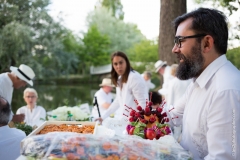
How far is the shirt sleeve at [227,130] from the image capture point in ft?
4.23

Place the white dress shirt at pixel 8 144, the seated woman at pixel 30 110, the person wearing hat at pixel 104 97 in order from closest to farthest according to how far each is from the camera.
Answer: the white dress shirt at pixel 8 144, the seated woman at pixel 30 110, the person wearing hat at pixel 104 97

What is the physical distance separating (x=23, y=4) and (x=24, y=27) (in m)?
1.01

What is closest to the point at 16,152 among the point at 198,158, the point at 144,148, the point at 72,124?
the point at 72,124

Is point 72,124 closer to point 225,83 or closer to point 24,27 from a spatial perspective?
point 225,83

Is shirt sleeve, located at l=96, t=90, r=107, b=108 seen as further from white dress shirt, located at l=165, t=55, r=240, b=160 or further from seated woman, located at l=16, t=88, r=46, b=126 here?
white dress shirt, located at l=165, t=55, r=240, b=160

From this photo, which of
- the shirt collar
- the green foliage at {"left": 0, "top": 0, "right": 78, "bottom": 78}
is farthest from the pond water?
the shirt collar

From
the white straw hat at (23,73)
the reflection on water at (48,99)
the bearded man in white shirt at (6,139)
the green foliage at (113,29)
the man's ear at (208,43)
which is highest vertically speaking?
the green foliage at (113,29)

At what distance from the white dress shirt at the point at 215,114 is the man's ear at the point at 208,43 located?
78mm

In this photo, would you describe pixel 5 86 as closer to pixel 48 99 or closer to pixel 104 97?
pixel 104 97

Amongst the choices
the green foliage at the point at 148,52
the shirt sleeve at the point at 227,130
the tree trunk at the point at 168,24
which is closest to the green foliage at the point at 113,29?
the green foliage at the point at 148,52

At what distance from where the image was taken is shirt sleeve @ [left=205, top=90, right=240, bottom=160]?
1288 millimetres

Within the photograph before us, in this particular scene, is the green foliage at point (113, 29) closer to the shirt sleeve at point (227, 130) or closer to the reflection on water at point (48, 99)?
the reflection on water at point (48, 99)

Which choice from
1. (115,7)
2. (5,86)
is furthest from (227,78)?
(115,7)

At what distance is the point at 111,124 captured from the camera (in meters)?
2.53
